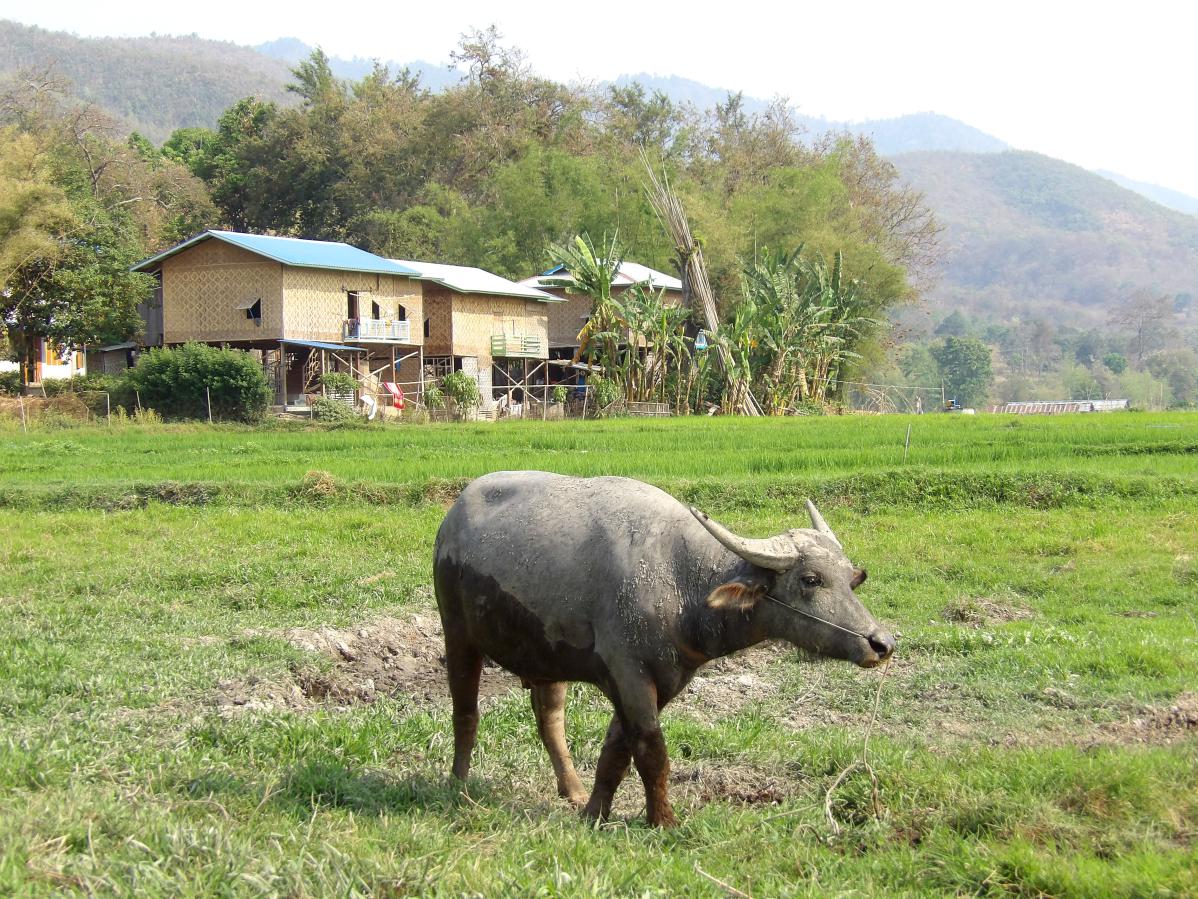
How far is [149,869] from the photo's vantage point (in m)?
3.60

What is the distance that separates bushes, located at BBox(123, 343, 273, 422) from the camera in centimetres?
3312

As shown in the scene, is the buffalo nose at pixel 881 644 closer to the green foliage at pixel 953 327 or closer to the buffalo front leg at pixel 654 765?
the buffalo front leg at pixel 654 765

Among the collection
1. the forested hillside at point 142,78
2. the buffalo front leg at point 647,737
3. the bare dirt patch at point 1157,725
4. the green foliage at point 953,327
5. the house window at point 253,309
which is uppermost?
the forested hillside at point 142,78

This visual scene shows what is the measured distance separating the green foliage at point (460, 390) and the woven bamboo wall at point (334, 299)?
17.6 ft

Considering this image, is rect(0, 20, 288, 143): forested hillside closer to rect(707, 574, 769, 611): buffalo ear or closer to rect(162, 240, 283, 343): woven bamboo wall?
rect(162, 240, 283, 343): woven bamboo wall

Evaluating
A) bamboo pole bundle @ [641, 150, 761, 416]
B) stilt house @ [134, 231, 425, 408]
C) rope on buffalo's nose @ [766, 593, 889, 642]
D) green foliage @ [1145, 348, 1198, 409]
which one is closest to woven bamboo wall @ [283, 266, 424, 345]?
stilt house @ [134, 231, 425, 408]

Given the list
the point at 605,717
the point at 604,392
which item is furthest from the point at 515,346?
the point at 605,717

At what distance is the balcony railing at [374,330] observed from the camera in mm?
39688

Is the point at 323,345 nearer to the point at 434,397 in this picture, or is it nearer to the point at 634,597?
the point at 434,397

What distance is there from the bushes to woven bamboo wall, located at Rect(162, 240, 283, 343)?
419 centimetres

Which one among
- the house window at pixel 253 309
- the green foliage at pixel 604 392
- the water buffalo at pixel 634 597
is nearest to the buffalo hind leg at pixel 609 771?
the water buffalo at pixel 634 597

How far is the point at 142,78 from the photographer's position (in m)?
160

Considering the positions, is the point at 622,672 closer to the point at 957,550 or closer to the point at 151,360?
the point at 957,550

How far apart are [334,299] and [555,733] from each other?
35632mm
